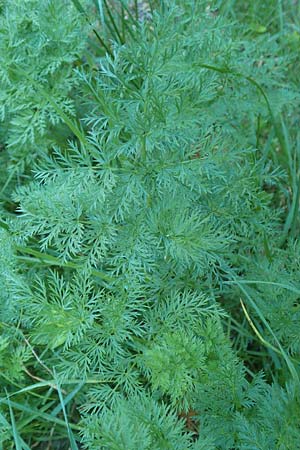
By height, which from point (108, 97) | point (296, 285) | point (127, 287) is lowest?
point (296, 285)

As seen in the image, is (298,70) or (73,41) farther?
(298,70)

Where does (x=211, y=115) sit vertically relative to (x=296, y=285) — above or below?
above

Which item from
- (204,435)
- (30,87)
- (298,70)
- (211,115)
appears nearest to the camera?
(204,435)

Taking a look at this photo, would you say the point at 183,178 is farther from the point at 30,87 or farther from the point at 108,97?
the point at 30,87

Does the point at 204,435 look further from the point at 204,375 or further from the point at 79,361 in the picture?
the point at 79,361

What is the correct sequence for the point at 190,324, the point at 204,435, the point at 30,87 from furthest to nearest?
the point at 30,87 → the point at 190,324 → the point at 204,435

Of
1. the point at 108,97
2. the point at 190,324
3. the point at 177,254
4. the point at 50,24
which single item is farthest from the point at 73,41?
the point at 190,324
